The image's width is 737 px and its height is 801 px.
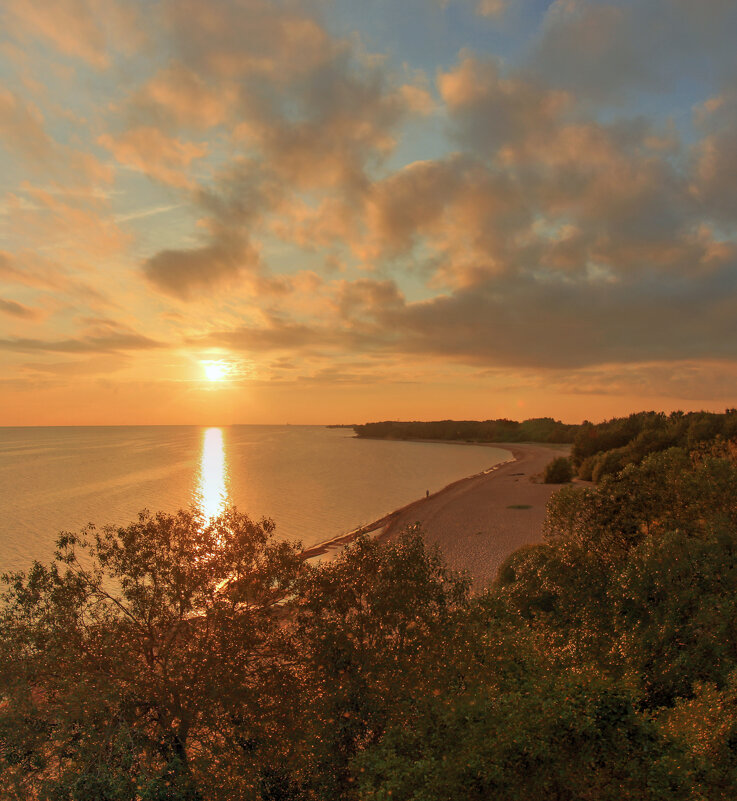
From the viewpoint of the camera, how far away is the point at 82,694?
45.1 feet

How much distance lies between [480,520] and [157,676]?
5584cm

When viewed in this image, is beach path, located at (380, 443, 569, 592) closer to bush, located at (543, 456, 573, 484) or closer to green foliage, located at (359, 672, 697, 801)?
bush, located at (543, 456, 573, 484)

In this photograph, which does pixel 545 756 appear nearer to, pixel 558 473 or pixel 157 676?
pixel 157 676

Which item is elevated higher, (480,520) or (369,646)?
(369,646)

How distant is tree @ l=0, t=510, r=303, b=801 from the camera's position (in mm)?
13367

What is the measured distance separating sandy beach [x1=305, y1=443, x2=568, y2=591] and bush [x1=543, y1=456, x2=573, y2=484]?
263cm

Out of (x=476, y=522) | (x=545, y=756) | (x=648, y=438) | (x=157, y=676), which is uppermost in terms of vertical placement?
(x=648, y=438)

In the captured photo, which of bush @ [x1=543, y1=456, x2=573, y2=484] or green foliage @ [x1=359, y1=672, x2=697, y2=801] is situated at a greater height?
green foliage @ [x1=359, y1=672, x2=697, y2=801]

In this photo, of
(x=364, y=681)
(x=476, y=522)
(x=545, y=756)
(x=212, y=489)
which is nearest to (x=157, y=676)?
(x=364, y=681)

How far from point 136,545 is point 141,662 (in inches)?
160

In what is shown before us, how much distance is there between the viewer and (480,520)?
66.1m

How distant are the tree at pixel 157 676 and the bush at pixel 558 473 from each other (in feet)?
307

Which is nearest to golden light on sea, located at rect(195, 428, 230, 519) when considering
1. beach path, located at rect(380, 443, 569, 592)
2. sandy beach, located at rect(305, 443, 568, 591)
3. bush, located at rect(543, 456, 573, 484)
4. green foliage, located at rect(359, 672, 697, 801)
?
sandy beach, located at rect(305, 443, 568, 591)

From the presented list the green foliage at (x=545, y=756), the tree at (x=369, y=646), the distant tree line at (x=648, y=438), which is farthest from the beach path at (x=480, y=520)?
the green foliage at (x=545, y=756)
